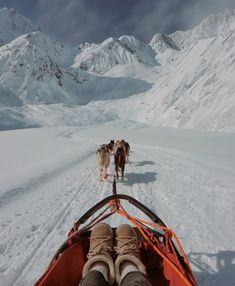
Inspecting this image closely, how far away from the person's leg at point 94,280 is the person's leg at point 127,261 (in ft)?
0.51

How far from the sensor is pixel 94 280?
2.40 metres

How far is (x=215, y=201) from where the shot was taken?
7566mm

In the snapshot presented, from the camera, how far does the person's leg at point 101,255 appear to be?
267cm

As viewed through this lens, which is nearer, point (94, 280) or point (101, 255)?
point (94, 280)

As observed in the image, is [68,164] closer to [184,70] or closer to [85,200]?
[85,200]

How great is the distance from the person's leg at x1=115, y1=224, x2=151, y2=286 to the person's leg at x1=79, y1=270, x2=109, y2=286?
0.16m

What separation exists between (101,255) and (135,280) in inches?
22.8

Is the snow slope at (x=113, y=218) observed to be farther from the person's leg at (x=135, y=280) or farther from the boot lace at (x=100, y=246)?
the person's leg at (x=135, y=280)

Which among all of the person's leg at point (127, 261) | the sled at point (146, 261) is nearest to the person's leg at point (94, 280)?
the person's leg at point (127, 261)

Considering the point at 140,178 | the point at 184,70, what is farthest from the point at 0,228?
the point at 184,70

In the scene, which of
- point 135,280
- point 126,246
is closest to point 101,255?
point 126,246

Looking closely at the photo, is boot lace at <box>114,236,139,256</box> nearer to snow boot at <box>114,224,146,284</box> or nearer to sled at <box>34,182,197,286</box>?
snow boot at <box>114,224,146,284</box>

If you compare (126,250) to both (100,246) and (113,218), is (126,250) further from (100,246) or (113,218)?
(113,218)

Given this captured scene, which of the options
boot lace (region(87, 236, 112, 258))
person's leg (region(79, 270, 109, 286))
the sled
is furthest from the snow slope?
person's leg (region(79, 270, 109, 286))
